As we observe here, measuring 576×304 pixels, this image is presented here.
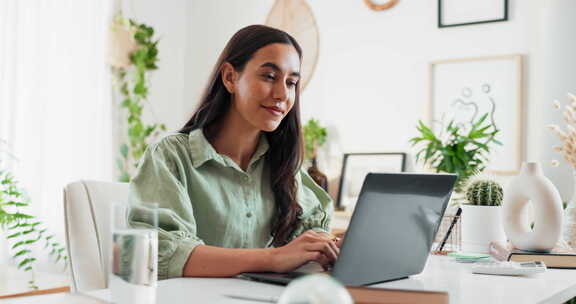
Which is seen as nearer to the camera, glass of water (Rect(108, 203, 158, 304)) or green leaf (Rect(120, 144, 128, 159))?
glass of water (Rect(108, 203, 158, 304))

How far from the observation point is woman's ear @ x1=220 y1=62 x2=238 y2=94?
155cm

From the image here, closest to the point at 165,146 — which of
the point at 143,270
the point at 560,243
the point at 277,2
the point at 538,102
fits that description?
the point at 143,270

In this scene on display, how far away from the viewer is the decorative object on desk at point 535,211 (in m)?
1.56

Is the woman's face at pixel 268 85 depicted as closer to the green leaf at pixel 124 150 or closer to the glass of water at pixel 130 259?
the glass of water at pixel 130 259

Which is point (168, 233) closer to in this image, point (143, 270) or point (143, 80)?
point (143, 270)

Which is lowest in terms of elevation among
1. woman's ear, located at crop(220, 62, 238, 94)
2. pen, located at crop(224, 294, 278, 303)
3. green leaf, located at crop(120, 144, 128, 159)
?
pen, located at crop(224, 294, 278, 303)

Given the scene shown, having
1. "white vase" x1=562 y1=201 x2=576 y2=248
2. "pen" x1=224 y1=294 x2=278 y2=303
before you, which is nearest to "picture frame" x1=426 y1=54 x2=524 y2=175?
"white vase" x1=562 y1=201 x2=576 y2=248

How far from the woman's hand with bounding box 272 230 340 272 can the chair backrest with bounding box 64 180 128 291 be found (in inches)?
21.1

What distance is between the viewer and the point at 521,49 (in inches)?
119

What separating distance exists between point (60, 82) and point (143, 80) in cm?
50

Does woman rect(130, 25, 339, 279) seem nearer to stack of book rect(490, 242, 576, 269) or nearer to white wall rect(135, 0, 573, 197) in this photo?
stack of book rect(490, 242, 576, 269)

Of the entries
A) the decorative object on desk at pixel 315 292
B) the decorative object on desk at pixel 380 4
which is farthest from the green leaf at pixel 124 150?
the decorative object on desk at pixel 315 292

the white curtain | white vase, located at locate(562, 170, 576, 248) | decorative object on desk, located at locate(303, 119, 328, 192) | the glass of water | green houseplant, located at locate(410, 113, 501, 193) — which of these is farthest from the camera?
decorative object on desk, located at locate(303, 119, 328, 192)

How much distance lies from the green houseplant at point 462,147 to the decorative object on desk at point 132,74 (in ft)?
5.50
